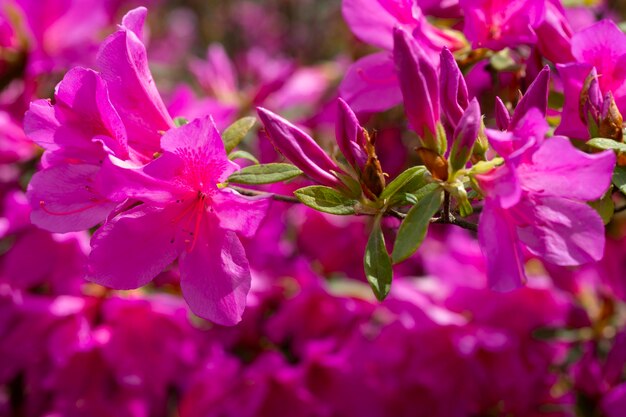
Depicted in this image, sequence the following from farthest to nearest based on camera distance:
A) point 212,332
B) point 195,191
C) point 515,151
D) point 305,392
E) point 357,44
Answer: point 357,44, point 212,332, point 305,392, point 195,191, point 515,151

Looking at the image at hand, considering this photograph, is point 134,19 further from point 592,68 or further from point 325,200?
point 592,68

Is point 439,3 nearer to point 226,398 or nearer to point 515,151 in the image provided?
point 515,151

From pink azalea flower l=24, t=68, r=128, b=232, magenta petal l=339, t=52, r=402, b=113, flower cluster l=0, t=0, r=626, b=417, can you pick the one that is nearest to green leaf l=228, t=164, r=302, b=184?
flower cluster l=0, t=0, r=626, b=417

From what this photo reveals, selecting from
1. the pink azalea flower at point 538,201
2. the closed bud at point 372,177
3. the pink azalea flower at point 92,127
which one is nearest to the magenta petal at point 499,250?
the pink azalea flower at point 538,201

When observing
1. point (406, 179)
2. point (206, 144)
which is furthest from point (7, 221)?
point (406, 179)

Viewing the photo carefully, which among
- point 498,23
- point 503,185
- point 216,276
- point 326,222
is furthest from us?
point 326,222

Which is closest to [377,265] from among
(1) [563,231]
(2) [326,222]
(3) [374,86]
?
(1) [563,231]
